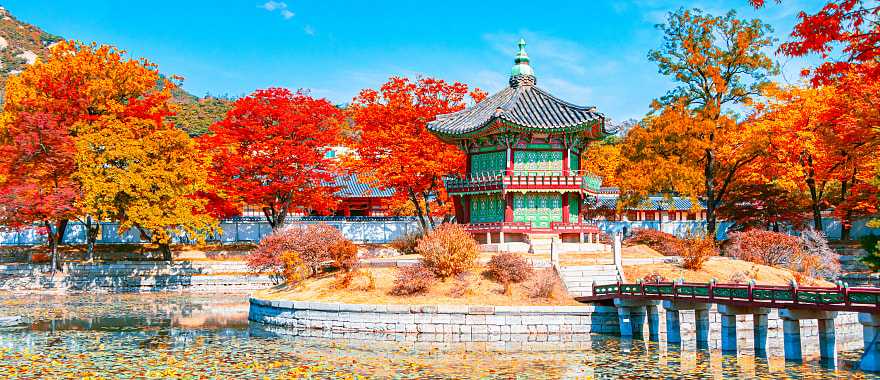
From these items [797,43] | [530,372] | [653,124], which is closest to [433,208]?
[653,124]

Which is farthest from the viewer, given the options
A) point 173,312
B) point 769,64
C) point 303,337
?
point 769,64

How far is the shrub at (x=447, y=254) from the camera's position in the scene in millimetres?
31297

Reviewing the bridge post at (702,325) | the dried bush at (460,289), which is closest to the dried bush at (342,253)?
the dried bush at (460,289)

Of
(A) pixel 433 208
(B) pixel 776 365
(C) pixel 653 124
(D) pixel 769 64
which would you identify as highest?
(D) pixel 769 64

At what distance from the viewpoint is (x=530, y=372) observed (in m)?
21.7

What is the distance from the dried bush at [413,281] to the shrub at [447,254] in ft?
1.39

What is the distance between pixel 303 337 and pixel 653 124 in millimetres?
28330

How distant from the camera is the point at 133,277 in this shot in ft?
156

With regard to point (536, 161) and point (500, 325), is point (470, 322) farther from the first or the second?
point (536, 161)

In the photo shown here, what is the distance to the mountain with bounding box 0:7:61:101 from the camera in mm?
110312

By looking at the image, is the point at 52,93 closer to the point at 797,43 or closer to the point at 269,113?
the point at 269,113

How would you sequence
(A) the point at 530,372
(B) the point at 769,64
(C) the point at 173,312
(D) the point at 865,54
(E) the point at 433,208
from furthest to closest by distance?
(E) the point at 433,208, (B) the point at 769,64, (C) the point at 173,312, (A) the point at 530,372, (D) the point at 865,54

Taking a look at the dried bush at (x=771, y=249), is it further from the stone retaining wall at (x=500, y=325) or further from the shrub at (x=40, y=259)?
the shrub at (x=40, y=259)

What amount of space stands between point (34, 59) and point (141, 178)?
83.4m
